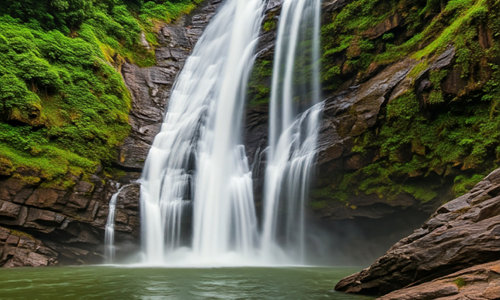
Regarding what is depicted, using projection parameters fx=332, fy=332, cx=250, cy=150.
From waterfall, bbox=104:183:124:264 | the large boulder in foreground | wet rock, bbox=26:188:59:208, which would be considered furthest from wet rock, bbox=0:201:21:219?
the large boulder in foreground

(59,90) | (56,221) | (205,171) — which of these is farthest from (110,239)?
(59,90)

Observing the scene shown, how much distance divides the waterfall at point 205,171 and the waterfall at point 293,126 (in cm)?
125

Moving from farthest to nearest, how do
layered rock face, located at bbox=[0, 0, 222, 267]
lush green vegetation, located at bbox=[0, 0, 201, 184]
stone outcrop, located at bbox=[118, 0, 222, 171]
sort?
stone outcrop, located at bbox=[118, 0, 222, 171] → lush green vegetation, located at bbox=[0, 0, 201, 184] → layered rock face, located at bbox=[0, 0, 222, 267]

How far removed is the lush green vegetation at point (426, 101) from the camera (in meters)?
10.2

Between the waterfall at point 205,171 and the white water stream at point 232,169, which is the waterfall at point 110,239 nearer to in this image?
the white water stream at point 232,169

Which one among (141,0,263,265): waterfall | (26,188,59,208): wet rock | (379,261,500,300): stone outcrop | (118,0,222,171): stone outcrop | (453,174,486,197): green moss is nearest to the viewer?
(379,261,500,300): stone outcrop

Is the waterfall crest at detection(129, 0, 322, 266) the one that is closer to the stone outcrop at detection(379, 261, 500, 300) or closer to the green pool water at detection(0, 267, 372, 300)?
the green pool water at detection(0, 267, 372, 300)

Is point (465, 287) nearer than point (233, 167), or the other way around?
point (465, 287)

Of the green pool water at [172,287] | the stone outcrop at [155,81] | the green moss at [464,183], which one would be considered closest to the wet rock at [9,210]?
the green pool water at [172,287]

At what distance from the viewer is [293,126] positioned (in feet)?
50.1

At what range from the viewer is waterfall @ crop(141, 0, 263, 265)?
14.0 metres

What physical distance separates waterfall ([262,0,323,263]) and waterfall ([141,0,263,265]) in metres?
1.25

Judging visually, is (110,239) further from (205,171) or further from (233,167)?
(233,167)

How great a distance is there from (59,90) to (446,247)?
17012 millimetres
